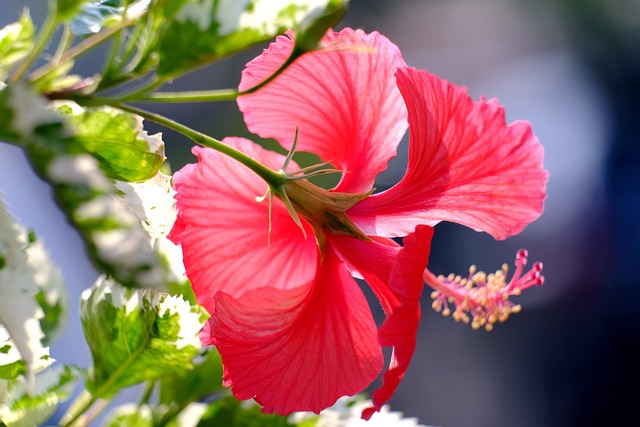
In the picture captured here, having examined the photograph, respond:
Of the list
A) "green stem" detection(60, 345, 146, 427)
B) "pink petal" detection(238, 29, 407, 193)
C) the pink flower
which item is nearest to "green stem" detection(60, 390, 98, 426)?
"green stem" detection(60, 345, 146, 427)

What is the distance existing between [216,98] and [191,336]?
0.76 ft

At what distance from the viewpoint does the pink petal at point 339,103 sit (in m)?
0.49

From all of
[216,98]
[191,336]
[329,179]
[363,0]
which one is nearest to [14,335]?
[216,98]

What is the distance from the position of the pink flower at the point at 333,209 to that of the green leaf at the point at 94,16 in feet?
0.34

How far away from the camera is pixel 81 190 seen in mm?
260

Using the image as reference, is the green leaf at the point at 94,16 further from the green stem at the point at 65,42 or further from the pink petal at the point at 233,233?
the pink petal at the point at 233,233

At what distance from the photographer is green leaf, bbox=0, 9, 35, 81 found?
348 mm

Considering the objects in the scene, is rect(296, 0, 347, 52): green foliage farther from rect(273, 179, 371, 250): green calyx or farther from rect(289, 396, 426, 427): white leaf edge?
rect(289, 396, 426, 427): white leaf edge

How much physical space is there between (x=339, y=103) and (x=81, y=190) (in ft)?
0.95

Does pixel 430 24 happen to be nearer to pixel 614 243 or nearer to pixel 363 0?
pixel 363 0

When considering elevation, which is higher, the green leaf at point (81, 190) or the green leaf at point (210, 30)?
the green leaf at point (210, 30)

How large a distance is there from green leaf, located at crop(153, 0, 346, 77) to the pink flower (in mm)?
136

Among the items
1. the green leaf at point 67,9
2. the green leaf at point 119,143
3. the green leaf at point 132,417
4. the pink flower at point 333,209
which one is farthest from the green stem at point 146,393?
the green leaf at point 67,9

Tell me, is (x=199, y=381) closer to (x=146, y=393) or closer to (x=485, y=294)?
(x=146, y=393)
